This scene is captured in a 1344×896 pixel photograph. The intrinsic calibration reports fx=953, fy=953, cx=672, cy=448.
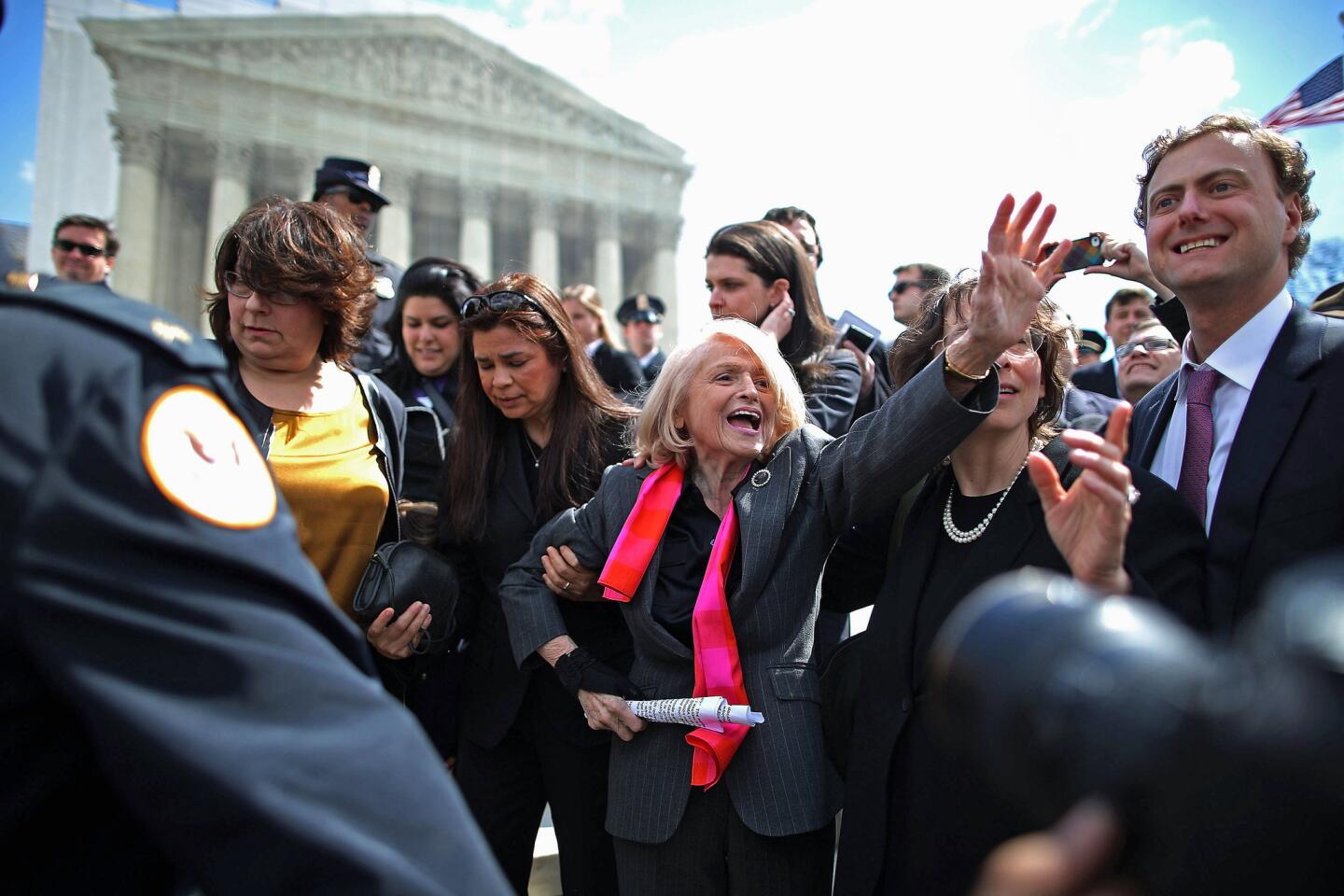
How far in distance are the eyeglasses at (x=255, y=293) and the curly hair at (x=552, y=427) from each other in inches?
32.7

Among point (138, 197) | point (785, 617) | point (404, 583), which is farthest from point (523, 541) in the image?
point (138, 197)

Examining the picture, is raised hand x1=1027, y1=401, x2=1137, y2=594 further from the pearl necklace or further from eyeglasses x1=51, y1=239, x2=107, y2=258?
eyeglasses x1=51, y1=239, x2=107, y2=258

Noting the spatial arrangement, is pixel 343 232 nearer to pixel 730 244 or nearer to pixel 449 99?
pixel 730 244

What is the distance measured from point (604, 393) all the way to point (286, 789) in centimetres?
292

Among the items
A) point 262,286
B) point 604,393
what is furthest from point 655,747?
point 262,286

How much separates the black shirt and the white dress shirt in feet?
3.90

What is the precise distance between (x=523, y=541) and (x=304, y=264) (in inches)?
46.1

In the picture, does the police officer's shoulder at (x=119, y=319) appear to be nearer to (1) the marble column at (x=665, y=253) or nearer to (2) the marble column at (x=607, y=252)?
(2) the marble column at (x=607, y=252)

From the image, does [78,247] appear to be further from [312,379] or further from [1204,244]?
[1204,244]

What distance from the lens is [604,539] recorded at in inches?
119

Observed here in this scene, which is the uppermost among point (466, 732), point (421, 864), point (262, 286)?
point (262, 286)

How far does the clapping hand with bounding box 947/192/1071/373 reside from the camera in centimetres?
222

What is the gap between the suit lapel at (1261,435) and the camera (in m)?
2.06

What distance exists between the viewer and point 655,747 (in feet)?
8.75
